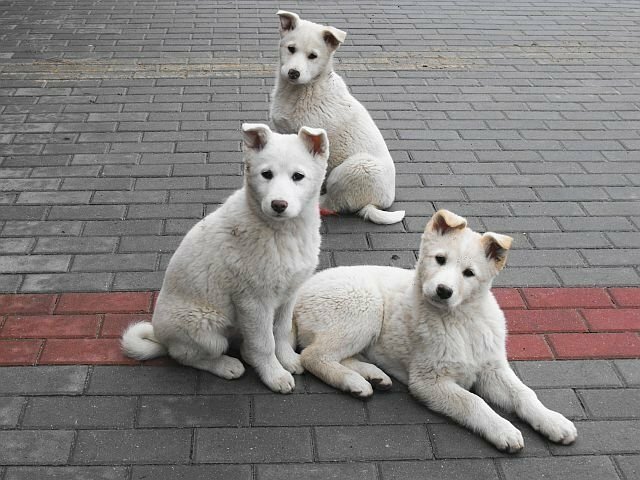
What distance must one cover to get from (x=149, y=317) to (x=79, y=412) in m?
0.93

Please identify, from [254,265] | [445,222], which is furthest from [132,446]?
[445,222]

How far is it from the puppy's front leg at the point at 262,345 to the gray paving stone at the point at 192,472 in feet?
1.95

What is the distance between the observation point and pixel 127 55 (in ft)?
30.8

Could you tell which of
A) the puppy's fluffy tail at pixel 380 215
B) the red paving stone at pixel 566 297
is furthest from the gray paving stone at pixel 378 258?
the red paving stone at pixel 566 297

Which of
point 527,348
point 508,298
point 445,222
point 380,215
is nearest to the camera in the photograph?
point 445,222

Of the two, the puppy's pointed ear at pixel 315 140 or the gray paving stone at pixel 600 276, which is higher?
the puppy's pointed ear at pixel 315 140

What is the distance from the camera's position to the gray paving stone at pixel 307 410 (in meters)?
3.93

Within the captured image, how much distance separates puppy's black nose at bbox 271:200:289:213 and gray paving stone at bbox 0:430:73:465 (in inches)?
64.0

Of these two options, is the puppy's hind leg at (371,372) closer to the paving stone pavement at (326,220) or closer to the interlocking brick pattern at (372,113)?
the paving stone pavement at (326,220)

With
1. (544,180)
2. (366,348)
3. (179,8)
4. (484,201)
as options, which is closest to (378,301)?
(366,348)

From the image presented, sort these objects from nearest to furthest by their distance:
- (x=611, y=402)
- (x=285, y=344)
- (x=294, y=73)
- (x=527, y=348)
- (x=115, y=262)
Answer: (x=611, y=402) → (x=285, y=344) → (x=527, y=348) → (x=115, y=262) → (x=294, y=73)

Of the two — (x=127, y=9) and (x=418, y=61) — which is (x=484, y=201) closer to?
(x=418, y=61)

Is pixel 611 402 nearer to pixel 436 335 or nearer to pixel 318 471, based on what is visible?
pixel 436 335

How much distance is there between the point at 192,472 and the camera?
11.8ft
